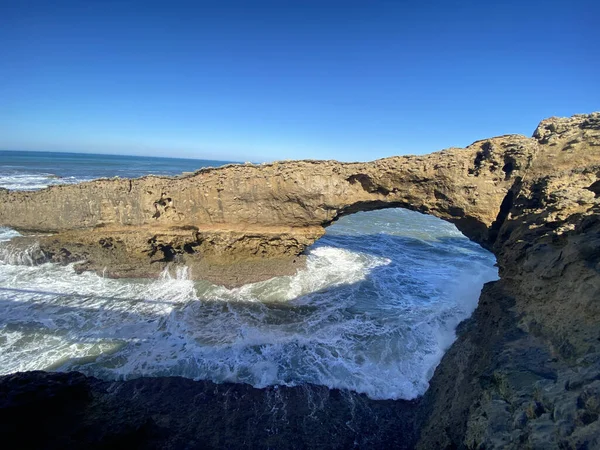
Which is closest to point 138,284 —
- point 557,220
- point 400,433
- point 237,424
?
point 237,424

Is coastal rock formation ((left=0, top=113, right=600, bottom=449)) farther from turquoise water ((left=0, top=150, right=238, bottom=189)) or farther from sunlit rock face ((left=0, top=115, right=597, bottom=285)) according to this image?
turquoise water ((left=0, top=150, right=238, bottom=189))

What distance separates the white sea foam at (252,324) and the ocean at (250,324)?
3 centimetres

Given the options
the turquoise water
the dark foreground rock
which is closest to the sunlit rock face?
the dark foreground rock

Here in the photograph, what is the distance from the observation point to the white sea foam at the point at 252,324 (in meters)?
6.05

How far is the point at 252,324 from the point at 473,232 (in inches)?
271

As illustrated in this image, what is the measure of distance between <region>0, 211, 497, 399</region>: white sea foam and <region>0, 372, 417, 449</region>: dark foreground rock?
33cm

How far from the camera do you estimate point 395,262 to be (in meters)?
12.1

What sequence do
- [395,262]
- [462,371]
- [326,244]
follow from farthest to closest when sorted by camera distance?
[326,244] < [395,262] < [462,371]

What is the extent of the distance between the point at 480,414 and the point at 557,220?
4.02 m

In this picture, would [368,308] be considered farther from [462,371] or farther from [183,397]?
[183,397]

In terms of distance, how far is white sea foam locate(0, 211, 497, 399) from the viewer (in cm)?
605

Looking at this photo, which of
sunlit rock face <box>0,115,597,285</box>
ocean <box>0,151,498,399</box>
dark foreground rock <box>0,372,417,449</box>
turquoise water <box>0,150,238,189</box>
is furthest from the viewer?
turquoise water <box>0,150,238,189</box>

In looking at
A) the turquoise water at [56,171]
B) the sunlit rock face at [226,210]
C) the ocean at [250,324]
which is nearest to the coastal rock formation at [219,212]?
the sunlit rock face at [226,210]

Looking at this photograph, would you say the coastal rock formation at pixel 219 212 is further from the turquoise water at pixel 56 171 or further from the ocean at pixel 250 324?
the turquoise water at pixel 56 171
